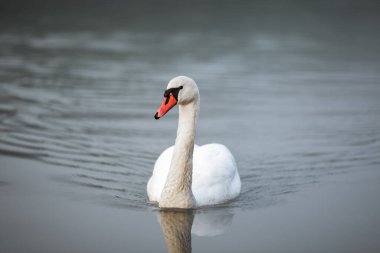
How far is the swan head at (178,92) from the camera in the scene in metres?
9.48

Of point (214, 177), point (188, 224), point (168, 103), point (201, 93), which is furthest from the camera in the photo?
point (201, 93)

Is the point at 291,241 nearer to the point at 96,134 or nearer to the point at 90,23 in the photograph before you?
the point at 96,134

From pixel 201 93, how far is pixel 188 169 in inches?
312

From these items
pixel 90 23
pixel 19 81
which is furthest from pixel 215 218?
pixel 90 23

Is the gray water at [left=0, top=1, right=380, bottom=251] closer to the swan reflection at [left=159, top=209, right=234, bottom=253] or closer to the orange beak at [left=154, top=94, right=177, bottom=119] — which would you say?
the swan reflection at [left=159, top=209, right=234, bottom=253]

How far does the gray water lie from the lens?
12.4 meters

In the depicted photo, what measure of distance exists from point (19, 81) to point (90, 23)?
41.3 ft

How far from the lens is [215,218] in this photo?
9867mm

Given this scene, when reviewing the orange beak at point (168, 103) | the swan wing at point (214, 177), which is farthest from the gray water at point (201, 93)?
the orange beak at point (168, 103)

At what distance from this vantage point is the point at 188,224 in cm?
965

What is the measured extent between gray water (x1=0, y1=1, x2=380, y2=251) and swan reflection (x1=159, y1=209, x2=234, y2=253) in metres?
0.45

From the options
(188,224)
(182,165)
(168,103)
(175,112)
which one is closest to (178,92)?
(168,103)

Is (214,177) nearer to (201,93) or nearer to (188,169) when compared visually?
(188,169)

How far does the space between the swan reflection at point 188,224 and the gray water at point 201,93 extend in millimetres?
454
